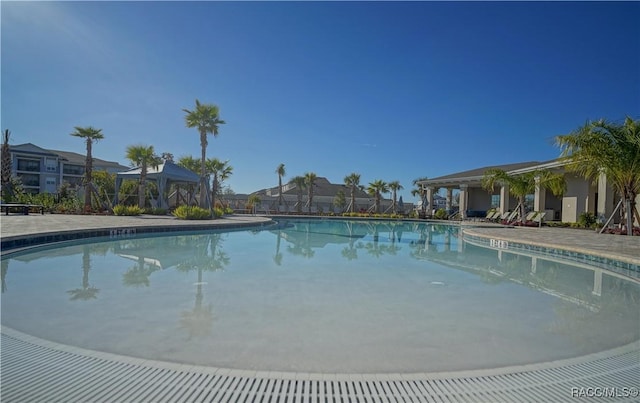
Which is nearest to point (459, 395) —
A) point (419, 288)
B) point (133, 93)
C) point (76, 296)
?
point (419, 288)

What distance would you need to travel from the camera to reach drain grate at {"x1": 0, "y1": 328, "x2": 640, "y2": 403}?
2.45m

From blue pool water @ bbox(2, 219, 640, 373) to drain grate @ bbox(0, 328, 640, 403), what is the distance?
28cm

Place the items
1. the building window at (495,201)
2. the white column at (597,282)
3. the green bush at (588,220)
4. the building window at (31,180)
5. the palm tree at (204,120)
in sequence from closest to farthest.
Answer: the white column at (597,282) < the green bush at (588,220) < the palm tree at (204,120) < the building window at (495,201) < the building window at (31,180)

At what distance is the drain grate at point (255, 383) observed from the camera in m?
2.45

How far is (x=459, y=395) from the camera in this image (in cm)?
256

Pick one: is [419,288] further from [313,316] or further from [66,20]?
[66,20]

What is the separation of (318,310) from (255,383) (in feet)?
7.13

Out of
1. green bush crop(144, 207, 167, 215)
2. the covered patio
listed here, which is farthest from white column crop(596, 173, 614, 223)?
green bush crop(144, 207, 167, 215)

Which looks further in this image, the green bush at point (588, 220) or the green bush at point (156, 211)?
the green bush at point (156, 211)

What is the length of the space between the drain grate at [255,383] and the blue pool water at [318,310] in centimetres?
28

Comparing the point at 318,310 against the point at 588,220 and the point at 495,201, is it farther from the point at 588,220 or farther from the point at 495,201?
the point at 495,201

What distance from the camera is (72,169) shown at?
4716 cm

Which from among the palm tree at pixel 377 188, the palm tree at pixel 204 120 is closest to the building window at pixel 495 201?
the palm tree at pixel 377 188

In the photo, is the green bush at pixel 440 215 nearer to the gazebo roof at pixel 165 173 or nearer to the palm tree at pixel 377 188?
the palm tree at pixel 377 188
